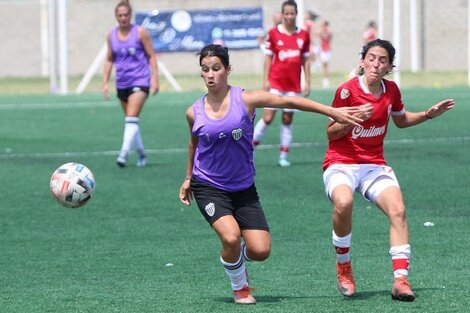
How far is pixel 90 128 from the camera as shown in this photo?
74.6 feet

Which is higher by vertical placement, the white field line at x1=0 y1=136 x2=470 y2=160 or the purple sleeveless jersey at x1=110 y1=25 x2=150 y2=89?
the purple sleeveless jersey at x1=110 y1=25 x2=150 y2=89

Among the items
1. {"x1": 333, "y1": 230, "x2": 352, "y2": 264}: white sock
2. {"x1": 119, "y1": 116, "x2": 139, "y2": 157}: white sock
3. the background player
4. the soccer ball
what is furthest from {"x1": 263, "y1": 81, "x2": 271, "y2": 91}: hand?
{"x1": 333, "y1": 230, "x2": 352, "y2": 264}: white sock

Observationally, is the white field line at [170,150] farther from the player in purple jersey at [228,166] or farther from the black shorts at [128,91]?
the player in purple jersey at [228,166]

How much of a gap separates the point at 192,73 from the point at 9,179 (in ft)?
92.1

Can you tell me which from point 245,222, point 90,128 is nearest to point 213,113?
point 245,222

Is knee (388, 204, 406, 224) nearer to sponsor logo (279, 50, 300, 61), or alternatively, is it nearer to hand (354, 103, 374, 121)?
hand (354, 103, 374, 121)

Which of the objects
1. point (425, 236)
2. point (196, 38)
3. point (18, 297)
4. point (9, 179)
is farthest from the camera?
point (196, 38)

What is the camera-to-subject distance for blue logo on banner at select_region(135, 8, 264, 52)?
37.1 metres

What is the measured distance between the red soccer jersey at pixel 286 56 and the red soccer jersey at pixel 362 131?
27.8ft

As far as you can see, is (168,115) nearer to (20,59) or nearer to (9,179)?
(9,179)

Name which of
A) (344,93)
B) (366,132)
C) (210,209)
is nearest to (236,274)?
(210,209)

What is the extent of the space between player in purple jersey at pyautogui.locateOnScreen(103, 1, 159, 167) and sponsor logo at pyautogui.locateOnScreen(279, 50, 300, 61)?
1831mm

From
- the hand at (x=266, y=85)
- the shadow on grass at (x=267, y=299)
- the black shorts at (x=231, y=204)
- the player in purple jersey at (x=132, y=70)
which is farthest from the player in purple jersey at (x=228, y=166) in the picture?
Answer: the hand at (x=266, y=85)

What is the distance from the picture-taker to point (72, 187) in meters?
8.54
